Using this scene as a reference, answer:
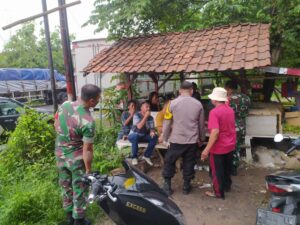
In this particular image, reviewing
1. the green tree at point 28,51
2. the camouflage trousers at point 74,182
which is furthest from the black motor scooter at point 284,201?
the green tree at point 28,51

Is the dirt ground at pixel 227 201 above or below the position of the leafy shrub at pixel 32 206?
below

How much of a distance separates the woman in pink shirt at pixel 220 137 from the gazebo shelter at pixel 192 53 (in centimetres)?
119

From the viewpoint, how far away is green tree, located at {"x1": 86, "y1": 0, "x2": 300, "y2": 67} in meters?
7.98

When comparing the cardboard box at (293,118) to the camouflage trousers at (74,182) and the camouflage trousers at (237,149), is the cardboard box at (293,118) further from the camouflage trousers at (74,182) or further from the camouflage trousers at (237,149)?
the camouflage trousers at (74,182)

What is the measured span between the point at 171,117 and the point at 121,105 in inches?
210

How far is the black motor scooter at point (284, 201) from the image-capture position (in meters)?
2.68

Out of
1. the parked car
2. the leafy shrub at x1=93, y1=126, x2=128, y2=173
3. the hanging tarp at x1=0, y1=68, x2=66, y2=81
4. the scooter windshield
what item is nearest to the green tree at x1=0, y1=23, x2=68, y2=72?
the hanging tarp at x1=0, y1=68, x2=66, y2=81

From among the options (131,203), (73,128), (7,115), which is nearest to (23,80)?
(7,115)

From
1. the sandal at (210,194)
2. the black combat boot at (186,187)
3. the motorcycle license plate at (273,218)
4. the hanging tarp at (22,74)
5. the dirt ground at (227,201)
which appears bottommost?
the dirt ground at (227,201)

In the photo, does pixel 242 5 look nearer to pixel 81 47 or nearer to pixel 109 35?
pixel 109 35

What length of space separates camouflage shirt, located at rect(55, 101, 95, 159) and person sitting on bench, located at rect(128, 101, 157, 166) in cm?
244

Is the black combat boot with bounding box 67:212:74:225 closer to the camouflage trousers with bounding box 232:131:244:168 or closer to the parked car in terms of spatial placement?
the camouflage trousers with bounding box 232:131:244:168

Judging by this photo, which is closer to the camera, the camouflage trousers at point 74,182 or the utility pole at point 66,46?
the camouflage trousers at point 74,182

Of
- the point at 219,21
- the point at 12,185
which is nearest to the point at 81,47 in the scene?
the point at 219,21
